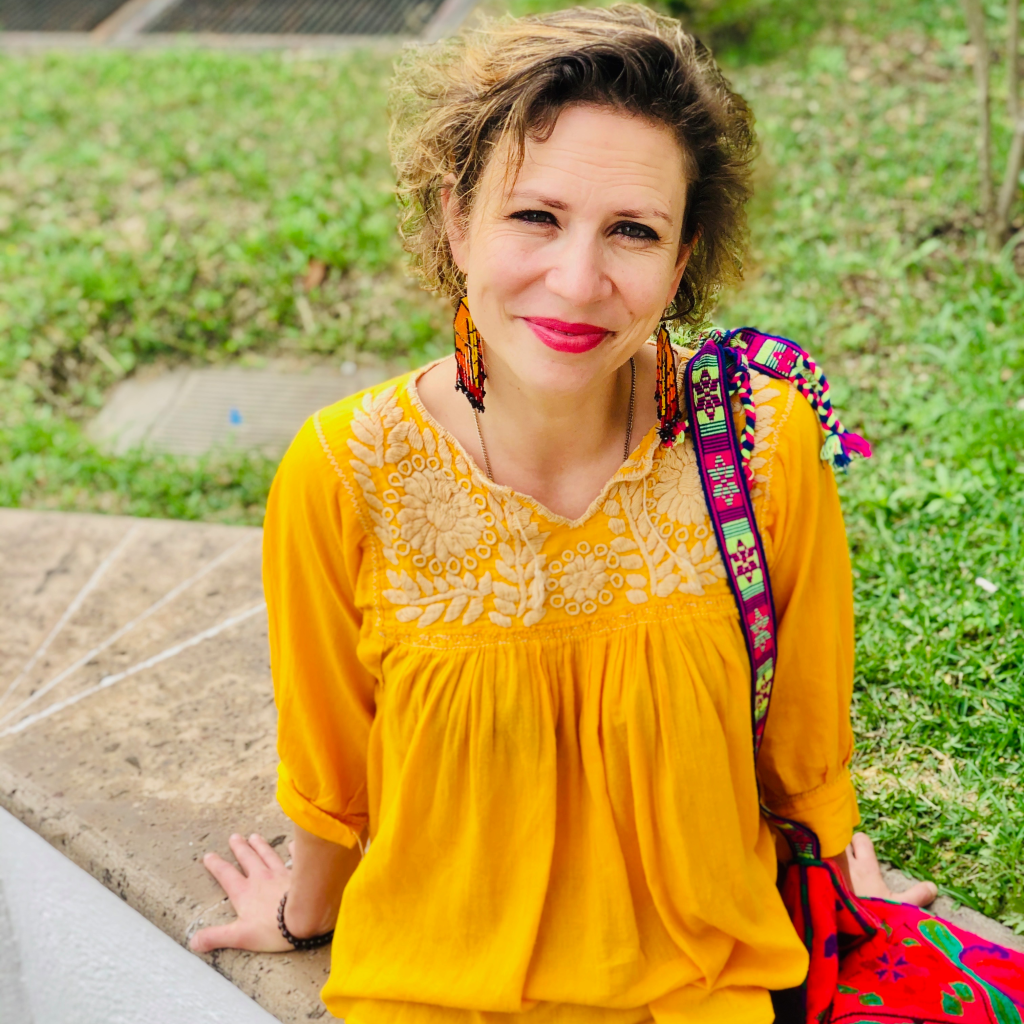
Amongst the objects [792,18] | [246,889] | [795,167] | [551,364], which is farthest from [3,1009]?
[792,18]

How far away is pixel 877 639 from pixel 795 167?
2.49m

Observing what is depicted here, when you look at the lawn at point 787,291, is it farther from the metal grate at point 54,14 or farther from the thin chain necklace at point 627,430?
the thin chain necklace at point 627,430

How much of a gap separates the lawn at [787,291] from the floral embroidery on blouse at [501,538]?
3.47ft

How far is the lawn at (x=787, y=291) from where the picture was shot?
2.49m

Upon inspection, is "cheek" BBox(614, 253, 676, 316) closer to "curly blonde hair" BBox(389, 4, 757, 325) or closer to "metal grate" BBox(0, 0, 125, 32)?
"curly blonde hair" BBox(389, 4, 757, 325)

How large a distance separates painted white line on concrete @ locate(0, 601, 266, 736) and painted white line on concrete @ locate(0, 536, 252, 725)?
0.05 metres

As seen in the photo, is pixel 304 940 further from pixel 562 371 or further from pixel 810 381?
pixel 810 381

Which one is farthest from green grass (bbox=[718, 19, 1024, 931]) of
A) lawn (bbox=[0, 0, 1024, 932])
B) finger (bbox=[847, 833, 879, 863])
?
finger (bbox=[847, 833, 879, 863])

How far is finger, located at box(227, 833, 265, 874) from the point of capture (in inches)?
84.4

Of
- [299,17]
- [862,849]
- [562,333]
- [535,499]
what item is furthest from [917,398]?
[299,17]

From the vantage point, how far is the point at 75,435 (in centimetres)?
407

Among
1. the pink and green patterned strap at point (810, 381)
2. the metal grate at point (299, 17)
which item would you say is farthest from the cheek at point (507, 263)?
the metal grate at point (299, 17)

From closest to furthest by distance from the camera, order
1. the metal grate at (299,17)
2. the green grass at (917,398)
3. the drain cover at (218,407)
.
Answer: the green grass at (917,398) < the drain cover at (218,407) < the metal grate at (299,17)

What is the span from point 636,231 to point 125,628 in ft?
6.54
